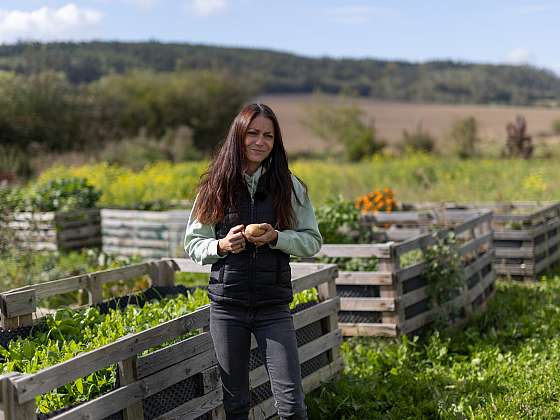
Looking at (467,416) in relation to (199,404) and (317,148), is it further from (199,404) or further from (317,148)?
(317,148)

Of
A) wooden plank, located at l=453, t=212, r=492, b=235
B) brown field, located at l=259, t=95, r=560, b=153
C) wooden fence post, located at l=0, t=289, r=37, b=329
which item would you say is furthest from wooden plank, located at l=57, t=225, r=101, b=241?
brown field, located at l=259, t=95, r=560, b=153

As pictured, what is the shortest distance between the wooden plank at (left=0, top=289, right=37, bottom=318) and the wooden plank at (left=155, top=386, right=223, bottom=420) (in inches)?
53.9

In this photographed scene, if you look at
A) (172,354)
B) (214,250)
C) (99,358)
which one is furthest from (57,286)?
(214,250)

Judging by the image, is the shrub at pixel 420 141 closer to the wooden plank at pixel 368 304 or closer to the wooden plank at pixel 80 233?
the wooden plank at pixel 80 233

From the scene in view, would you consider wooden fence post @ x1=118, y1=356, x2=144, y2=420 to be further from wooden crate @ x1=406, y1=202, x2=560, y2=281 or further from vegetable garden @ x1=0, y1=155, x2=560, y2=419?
wooden crate @ x1=406, y1=202, x2=560, y2=281

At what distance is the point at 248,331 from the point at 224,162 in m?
0.87

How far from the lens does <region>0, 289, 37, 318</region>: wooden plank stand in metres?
4.57

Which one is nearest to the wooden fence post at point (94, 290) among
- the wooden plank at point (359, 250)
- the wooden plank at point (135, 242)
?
the wooden plank at point (359, 250)

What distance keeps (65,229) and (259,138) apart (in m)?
9.02

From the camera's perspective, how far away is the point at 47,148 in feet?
95.4

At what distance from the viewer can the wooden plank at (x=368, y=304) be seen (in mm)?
6488

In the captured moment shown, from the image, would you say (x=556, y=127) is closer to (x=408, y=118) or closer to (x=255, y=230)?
(x=408, y=118)

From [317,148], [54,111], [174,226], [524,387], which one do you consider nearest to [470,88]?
[317,148]

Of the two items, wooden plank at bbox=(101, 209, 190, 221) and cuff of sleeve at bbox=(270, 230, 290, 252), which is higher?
cuff of sleeve at bbox=(270, 230, 290, 252)
